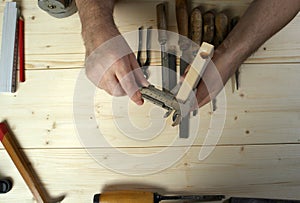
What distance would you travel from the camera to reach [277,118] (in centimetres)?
73

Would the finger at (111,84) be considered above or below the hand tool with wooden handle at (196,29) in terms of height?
below

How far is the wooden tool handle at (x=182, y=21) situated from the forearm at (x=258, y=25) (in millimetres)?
93

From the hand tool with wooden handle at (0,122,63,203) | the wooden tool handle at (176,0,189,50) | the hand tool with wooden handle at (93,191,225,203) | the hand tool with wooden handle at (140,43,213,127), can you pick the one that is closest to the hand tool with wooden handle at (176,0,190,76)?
the wooden tool handle at (176,0,189,50)

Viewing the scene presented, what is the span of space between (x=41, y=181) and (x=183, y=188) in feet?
0.93

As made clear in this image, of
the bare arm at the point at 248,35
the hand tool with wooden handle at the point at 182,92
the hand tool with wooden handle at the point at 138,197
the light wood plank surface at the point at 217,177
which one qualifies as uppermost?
the bare arm at the point at 248,35

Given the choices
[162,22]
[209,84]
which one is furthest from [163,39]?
[209,84]

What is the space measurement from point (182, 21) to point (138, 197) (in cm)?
35

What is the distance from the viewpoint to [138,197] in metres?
0.68

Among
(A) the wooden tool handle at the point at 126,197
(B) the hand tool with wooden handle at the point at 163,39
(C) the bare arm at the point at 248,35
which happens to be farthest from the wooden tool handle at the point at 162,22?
(A) the wooden tool handle at the point at 126,197

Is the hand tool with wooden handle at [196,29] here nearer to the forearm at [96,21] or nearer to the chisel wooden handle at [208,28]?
the chisel wooden handle at [208,28]

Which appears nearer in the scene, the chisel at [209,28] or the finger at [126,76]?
the finger at [126,76]

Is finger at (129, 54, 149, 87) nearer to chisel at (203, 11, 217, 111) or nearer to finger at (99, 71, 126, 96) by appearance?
finger at (99, 71, 126, 96)

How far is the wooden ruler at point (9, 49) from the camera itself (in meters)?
0.75

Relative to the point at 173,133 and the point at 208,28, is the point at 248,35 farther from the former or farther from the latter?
the point at 173,133
